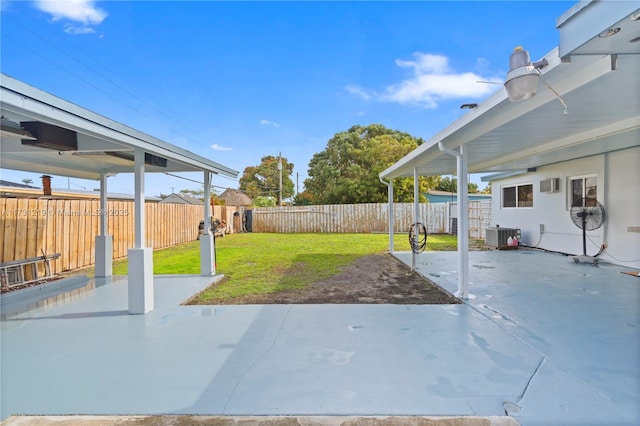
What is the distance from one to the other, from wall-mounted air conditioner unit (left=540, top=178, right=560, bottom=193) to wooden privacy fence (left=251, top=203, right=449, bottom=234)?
6827 millimetres

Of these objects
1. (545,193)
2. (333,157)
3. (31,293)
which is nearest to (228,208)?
(333,157)

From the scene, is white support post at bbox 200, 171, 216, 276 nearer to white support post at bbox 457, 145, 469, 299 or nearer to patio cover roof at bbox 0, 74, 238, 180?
patio cover roof at bbox 0, 74, 238, 180

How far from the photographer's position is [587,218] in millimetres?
7555

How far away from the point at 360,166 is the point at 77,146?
61.5ft

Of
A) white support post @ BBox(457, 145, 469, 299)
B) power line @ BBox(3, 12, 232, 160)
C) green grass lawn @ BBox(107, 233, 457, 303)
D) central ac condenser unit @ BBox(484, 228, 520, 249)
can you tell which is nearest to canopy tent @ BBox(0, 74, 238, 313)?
green grass lawn @ BBox(107, 233, 457, 303)

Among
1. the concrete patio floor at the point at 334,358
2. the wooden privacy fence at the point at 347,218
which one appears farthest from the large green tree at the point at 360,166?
the concrete patio floor at the point at 334,358

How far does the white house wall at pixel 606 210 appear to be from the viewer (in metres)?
6.73

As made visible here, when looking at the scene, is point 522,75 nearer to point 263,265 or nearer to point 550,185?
point 263,265

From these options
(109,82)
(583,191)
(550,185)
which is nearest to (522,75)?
(583,191)

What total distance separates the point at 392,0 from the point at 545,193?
6920 millimetres

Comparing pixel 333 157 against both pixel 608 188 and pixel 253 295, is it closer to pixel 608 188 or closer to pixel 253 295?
pixel 608 188

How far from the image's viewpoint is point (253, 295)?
5328 mm

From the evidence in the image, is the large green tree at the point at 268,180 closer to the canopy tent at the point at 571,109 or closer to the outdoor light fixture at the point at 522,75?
the canopy tent at the point at 571,109

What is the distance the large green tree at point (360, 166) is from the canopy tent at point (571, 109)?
1245cm
